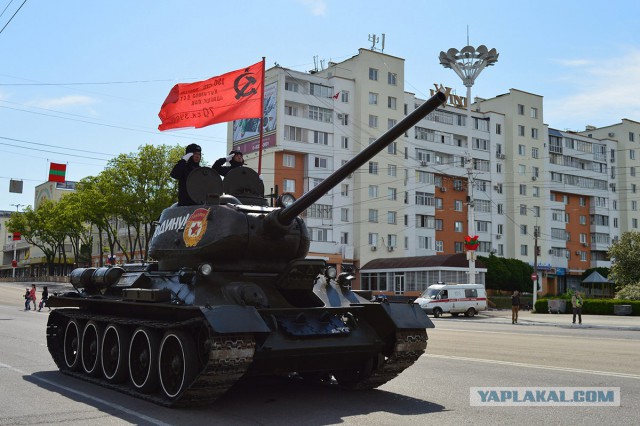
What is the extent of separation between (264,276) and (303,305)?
0.72 m

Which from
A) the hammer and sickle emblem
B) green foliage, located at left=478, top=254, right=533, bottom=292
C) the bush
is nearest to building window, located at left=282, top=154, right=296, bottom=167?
green foliage, located at left=478, top=254, right=533, bottom=292

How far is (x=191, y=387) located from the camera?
314 inches

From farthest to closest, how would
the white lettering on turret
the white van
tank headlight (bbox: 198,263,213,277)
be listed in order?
the white van, the white lettering on turret, tank headlight (bbox: 198,263,213,277)

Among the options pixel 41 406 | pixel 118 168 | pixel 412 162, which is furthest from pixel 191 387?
pixel 412 162

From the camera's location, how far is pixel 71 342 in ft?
40.0

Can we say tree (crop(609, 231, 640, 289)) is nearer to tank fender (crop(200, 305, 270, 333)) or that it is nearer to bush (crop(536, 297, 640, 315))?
bush (crop(536, 297, 640, 315))

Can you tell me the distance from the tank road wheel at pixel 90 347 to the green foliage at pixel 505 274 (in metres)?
56.4

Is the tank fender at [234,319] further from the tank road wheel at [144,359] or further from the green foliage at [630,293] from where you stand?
the green foliage at [630,293]

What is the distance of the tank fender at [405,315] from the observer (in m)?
9.25

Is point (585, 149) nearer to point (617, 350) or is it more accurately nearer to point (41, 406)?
point (617, 350)

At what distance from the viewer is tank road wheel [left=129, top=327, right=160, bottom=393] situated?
9.09 m

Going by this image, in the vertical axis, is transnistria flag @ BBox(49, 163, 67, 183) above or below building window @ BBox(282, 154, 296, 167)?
below

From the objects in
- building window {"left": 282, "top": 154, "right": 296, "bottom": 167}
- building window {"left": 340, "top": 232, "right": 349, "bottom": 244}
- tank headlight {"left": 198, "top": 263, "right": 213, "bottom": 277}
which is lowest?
tank headlight {"left": 198, "top": 263, "right": 213, "bottom": 277}

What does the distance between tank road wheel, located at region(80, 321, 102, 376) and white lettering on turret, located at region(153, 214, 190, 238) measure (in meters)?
1.83
